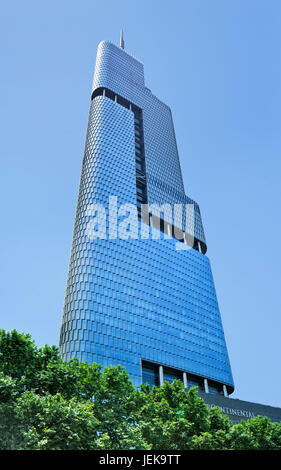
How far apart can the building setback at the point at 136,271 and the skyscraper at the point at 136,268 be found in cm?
21

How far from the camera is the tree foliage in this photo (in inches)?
850

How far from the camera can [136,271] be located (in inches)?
3123

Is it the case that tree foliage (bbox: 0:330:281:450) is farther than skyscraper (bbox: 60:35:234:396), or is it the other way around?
skyscraper (bbox: 60:35:234:396)

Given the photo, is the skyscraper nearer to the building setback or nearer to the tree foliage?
the building setback

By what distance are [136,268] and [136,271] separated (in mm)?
745

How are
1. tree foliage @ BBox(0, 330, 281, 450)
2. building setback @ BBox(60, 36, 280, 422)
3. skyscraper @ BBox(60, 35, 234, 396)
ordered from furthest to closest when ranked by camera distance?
skyscraper @ BBox(60, 35, 234, 396) → building setback @ BBox(60, 36, 280, 422) → tree foliage @ BBox(0, 330, 281, 450)

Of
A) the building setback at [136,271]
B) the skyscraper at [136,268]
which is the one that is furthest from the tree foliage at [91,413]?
the building setback at [136,271]

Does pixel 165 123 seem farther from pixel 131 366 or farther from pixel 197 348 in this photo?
pixel 131 366

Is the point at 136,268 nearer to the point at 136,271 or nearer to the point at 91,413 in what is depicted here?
the point at 136,271

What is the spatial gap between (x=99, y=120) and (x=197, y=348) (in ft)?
200

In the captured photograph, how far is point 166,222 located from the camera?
9744 centimetres

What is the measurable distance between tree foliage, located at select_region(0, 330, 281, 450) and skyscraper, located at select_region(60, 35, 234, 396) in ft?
109

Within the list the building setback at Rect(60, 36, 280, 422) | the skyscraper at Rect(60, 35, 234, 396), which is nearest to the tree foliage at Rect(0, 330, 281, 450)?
the skyscraper at Rect(60, 35, 234, 396)
